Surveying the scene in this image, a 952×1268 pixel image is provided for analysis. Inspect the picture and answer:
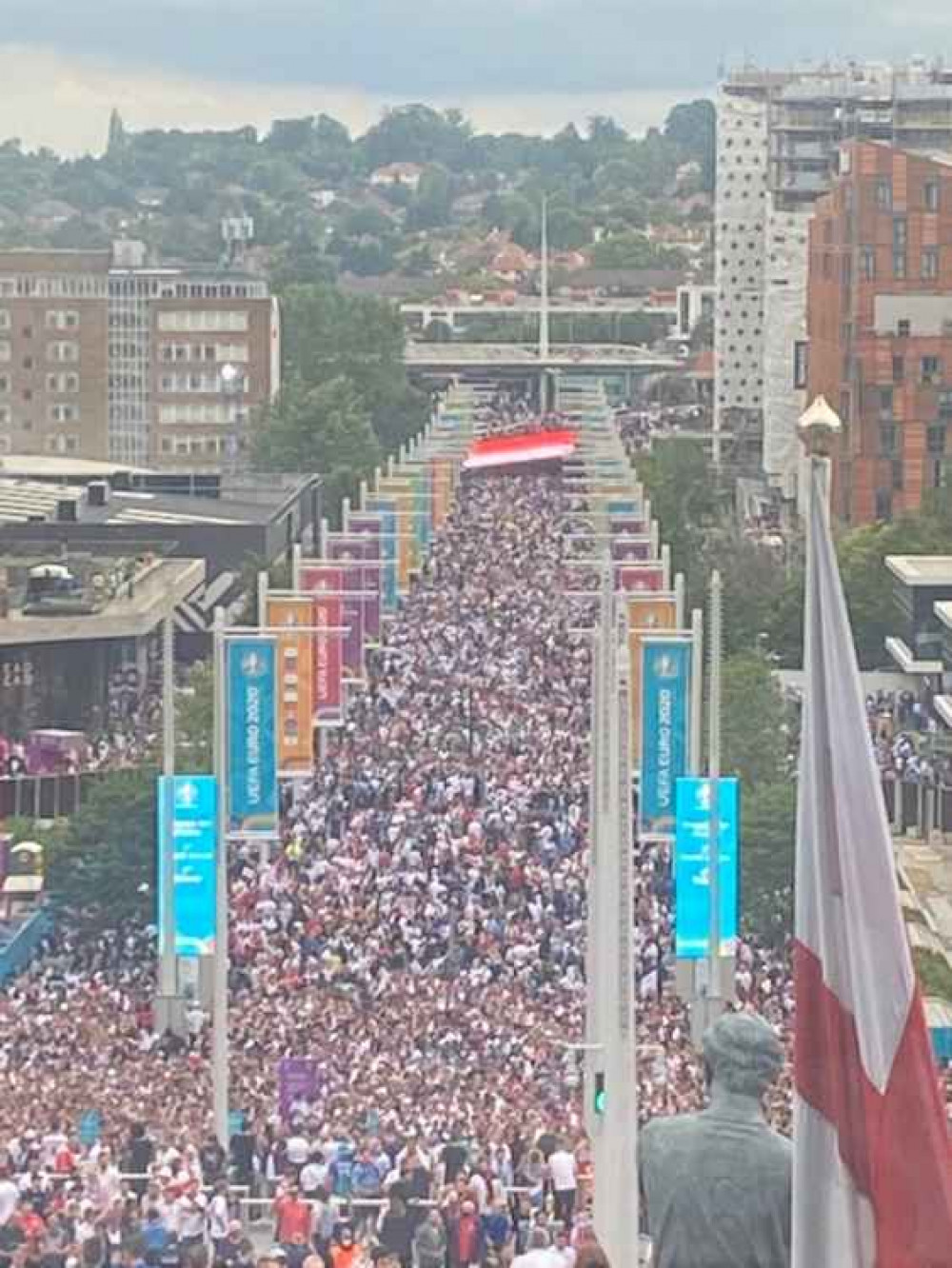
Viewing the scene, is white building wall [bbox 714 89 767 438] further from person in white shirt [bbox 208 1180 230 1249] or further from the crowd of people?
person in white shirt [bbox 208 1180 230 1249]

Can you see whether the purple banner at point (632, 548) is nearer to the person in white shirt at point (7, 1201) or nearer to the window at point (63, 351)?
the person in white shirt at point (7, 1201)

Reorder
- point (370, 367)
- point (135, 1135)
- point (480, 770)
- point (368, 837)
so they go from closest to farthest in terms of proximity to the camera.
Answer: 1. point (135, 1135)
2. point (368, 837)
3. point (480, 770)
4. point (370, 367)

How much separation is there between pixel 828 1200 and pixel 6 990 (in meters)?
30.5

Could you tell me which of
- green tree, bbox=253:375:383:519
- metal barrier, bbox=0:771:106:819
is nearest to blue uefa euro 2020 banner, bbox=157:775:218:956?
metal barrier, bbox=0:771:106:819

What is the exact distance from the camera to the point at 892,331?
98.4 m

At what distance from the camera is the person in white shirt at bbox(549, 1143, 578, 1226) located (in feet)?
81.8

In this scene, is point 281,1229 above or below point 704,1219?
below

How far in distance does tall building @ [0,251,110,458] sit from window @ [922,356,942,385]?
62178 millimetres

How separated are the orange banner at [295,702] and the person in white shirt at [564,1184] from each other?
2104 cm

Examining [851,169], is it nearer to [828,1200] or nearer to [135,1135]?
[135,1135]

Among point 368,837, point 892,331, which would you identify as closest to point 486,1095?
point 368,837

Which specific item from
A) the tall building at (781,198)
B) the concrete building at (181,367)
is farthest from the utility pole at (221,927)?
the concrete building at (181,367)

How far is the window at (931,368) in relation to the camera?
322ft

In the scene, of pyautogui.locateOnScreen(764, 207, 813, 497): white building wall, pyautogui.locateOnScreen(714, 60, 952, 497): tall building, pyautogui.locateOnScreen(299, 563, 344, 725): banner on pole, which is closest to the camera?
pyautogui.locateOnScreen(299, 563, 344, 725): banner on pole
